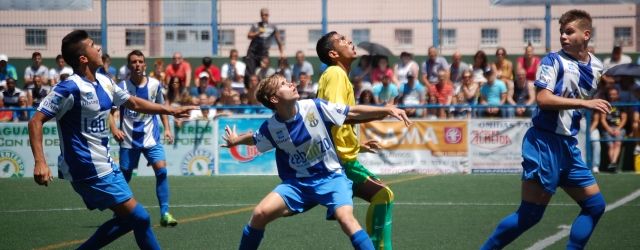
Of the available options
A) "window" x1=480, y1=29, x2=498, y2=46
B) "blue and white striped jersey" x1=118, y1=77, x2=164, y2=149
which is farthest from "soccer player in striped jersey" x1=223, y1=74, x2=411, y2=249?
"window" x1=480, y1=29, x2=498, y2=46

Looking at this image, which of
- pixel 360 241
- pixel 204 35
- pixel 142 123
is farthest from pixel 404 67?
pixel 360 241

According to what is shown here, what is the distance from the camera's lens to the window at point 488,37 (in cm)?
2464

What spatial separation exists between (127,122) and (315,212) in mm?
2622

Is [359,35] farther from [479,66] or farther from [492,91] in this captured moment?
[492,91]

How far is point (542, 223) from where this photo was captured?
37.6 feet

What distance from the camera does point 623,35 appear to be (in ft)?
77.9

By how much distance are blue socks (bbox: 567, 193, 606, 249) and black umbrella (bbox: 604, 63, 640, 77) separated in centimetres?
1273

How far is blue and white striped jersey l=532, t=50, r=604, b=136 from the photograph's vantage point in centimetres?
772

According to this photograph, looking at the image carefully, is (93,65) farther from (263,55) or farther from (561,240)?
(263,55)

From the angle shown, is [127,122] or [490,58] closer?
[127,122]

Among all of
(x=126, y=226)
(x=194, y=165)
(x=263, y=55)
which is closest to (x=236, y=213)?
(x=126, y=226)

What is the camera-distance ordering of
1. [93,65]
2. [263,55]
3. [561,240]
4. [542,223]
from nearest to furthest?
1. [93,65]
2. [561,240]
3. [542,223]
4. [263,55]

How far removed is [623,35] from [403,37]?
515 cm

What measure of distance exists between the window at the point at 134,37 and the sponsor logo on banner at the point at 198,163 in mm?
6089
